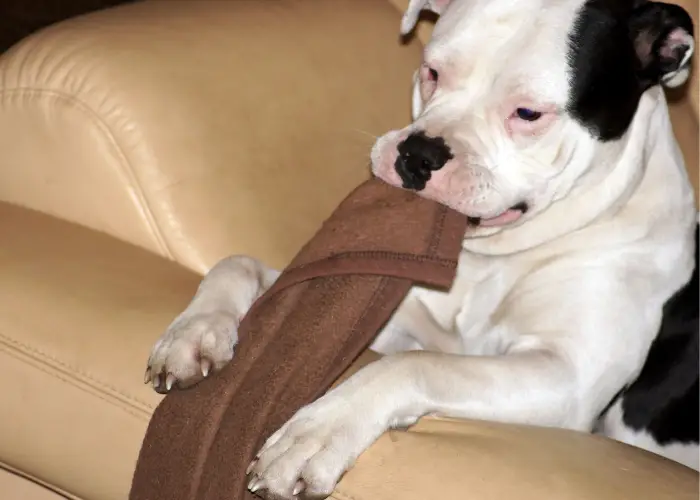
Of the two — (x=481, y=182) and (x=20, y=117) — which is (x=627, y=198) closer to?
(x=481, y=182)

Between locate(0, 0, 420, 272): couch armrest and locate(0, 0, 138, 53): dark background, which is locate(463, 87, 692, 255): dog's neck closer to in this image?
locate(0, 0, 420, 272): couch armrest

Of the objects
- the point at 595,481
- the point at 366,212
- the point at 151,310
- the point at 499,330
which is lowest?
the point at 499,330

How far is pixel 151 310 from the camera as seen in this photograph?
160cm

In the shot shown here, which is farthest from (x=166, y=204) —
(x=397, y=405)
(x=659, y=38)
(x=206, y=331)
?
(x=659, y=38)

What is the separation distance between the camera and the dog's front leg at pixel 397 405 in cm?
132

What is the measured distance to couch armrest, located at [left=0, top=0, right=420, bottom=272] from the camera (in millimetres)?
1766

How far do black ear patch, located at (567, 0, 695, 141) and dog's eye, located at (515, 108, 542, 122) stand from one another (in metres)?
0.06

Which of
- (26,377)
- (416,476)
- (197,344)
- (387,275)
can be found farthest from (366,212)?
(26,377)

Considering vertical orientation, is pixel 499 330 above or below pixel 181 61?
below

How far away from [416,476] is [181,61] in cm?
106

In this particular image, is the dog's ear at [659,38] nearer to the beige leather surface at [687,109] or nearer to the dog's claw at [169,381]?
the beige leather surface at [687,109]

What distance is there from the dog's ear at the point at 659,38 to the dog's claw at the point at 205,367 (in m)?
1.04

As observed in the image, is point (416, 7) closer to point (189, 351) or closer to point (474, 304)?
point (474, 304)

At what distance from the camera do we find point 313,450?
1.34m
